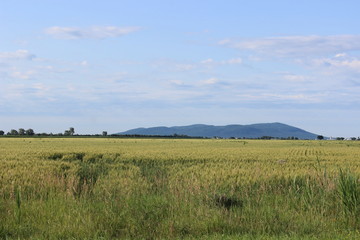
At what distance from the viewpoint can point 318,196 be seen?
12.3 m

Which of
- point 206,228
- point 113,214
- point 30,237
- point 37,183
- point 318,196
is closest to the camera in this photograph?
point 30,237

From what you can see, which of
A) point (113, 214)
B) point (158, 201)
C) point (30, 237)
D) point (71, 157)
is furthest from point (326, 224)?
point (71, 157)

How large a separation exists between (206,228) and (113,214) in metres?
2.42

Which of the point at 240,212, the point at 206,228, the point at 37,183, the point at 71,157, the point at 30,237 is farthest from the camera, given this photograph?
the point at 71,157

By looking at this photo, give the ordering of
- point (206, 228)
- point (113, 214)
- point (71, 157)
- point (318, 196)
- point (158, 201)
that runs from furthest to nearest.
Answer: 1. point (71, 157)
2. point (318, 196)
3. point (158, 201)
4. point (113, 214)
5. point (206, 228)

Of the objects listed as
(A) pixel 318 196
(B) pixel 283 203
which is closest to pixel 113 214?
(B) pixel 283 203

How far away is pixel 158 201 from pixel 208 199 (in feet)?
4.79

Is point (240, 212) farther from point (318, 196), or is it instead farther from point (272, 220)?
point (318, 196)

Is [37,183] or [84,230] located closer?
[84,230]

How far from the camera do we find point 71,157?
103 feet

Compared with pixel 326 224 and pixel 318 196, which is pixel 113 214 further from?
pixel 318 196

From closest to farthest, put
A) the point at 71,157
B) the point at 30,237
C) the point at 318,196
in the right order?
1. the point at 30,237
2. the point at 318,196
3. the point at 71,157

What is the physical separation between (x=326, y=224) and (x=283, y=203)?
237cm

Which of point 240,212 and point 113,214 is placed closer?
point 113,214
